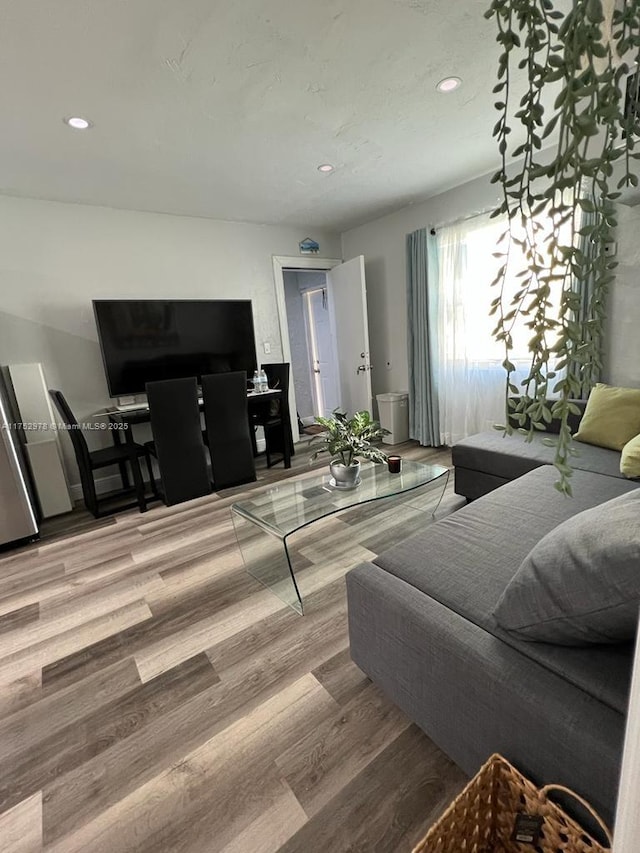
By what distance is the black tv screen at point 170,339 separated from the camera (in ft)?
10.7

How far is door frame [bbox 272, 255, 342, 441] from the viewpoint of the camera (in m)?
4.30

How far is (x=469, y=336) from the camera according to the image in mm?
3584

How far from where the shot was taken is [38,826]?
1073 mm

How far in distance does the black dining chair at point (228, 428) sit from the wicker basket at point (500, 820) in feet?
9.31

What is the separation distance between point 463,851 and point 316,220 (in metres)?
4.59

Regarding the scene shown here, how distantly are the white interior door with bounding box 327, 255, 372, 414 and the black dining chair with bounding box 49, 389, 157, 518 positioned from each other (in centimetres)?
239

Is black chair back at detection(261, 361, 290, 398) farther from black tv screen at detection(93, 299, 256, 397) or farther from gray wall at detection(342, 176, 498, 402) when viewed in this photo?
gray wall at detection(342, 176, 498, 402)

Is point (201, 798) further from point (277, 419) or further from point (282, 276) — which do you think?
point (282, 276)

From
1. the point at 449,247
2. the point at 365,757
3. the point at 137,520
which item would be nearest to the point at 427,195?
the point at 449,247

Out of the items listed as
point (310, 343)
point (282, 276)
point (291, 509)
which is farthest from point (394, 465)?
point (310, 343)

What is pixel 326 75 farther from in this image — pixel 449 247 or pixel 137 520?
pixel 137 520

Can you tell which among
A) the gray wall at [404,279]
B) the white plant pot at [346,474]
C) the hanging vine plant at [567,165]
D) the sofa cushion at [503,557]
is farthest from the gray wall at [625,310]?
the hanging vine plant at [567,165]

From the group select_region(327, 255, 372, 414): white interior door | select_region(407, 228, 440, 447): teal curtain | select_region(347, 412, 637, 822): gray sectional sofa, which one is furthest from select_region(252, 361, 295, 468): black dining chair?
select_region(347, 412, 637, 822): gray sectional sofa

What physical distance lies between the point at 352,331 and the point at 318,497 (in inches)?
107
